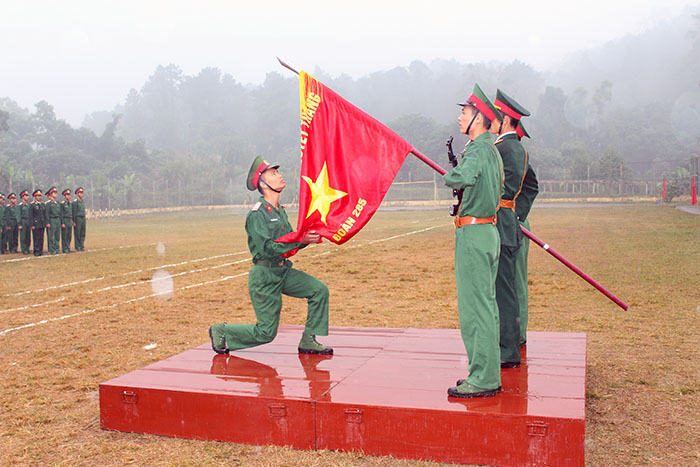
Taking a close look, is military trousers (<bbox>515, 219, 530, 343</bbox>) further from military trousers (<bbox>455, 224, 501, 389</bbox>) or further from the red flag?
the red flag

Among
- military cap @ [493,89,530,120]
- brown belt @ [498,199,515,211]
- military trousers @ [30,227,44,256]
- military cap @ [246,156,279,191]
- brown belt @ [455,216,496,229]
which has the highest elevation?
military cap @ [493,89,530,120]

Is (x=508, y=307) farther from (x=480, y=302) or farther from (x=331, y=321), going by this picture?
(x=331, y=321)

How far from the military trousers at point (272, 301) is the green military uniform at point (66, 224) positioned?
14.2 meters

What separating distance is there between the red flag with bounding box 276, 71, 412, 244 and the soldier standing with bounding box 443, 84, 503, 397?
69cm

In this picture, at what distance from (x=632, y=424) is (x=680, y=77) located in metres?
140

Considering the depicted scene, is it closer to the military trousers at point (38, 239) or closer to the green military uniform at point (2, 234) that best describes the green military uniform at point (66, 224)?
the military trousers at point (38, 239)

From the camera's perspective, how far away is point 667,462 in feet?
12.1

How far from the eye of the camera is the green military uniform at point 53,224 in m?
17.5

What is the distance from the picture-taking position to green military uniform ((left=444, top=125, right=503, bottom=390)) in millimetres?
3910

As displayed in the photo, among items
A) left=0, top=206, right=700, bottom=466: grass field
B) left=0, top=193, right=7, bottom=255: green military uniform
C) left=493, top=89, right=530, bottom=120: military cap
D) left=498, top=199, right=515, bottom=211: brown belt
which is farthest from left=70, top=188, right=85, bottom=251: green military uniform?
left=498, top=199, right=515, bottom=211: brown belt

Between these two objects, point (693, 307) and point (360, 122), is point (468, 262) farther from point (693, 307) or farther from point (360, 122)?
point (693, 307)

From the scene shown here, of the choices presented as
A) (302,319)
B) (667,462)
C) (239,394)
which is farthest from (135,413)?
(302,319)

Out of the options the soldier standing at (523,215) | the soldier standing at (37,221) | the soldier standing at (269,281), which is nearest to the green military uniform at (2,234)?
the soldier standing at (37,221)

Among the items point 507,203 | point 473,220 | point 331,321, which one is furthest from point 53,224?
point 473,220
